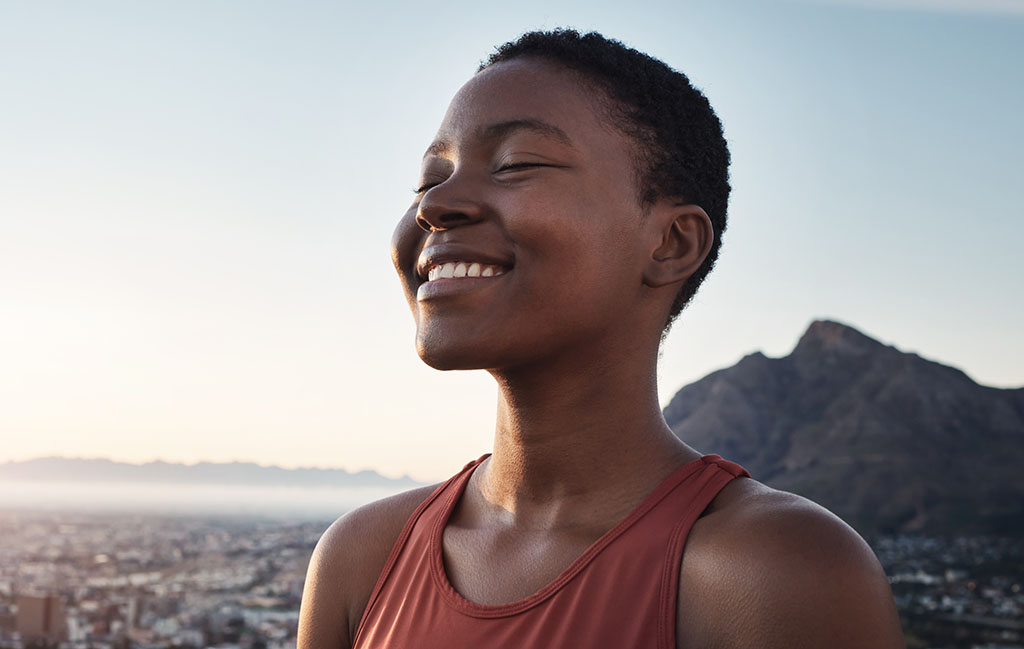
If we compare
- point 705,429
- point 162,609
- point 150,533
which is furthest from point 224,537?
point 705,429

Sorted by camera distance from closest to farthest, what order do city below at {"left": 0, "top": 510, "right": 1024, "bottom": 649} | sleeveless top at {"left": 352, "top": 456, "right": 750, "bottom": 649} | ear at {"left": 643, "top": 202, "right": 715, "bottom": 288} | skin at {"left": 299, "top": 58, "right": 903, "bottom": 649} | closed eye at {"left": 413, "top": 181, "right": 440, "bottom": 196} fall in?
1. sleeveless top at {"left": 352, "top": 456, "right": 750, "bottom": 649}
2. skin at {"left": 299, "top": 58, "right": 903, "bottom": 649}
3. ear at {"left": 643, "top": 202, "right": 715, "bottom": 288}
4. closed eye at {"left": 413, "top": 181, "right": 440, "bottom": 196}
5. city below at {"left": 0, "top": 510, "right": 1024, "bottom": 649}

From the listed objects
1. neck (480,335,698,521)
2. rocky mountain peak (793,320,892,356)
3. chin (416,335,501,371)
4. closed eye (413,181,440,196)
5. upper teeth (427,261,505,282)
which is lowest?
neck (480,335,698,521)

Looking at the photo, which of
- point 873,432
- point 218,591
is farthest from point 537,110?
point 873,432

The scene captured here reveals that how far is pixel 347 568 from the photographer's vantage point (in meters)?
1.97

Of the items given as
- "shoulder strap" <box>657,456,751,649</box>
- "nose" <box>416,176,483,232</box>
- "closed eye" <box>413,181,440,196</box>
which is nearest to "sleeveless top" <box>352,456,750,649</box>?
"shoulder strap" <box>657,456,751,649</box>

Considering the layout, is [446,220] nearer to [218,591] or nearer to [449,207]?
[449,207]

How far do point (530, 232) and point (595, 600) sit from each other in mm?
593

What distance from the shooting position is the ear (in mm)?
1753

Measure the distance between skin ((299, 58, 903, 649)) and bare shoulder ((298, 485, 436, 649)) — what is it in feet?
0.18

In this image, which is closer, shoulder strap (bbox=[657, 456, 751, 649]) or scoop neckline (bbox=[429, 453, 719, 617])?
shoulder strap (bbox=[657, 456, 751, 649])

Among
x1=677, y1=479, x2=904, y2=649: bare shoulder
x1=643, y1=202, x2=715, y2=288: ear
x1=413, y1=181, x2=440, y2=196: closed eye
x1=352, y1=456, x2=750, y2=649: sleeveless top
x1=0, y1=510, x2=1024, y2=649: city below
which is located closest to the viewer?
x1=677, y1=479, x2=904, y2=649: bare shoulder

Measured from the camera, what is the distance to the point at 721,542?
1.46 metres

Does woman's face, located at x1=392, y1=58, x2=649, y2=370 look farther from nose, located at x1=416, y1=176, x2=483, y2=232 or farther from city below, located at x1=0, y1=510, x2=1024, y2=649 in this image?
city below, located at x1=0, y1=510, x2=1024, y2=649

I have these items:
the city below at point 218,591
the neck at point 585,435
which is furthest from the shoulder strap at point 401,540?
the city below at point 218,591
